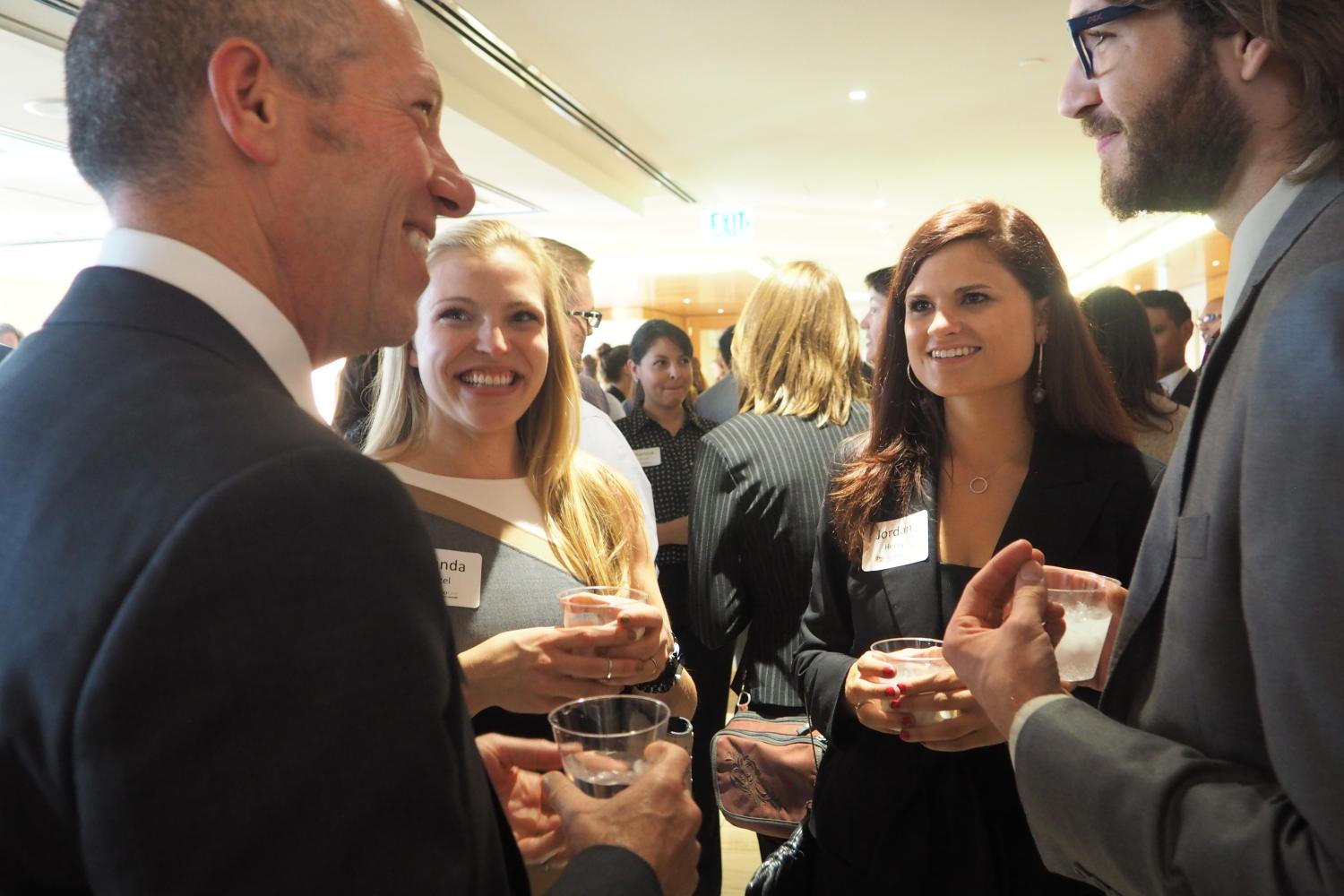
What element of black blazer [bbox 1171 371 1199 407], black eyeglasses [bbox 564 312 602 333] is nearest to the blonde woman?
black eyeglasses [bbox 564 312 602 333]

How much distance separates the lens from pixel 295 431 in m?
0.66

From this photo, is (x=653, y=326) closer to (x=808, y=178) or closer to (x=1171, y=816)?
(x=1171, y=816)

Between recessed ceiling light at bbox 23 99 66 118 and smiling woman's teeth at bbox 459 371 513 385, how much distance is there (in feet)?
18.8

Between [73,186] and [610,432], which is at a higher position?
[73,186]

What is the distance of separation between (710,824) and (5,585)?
8.07 feet

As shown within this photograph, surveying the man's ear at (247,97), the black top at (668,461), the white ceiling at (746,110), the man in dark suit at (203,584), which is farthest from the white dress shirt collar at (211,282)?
the white ceiling at (746,110)

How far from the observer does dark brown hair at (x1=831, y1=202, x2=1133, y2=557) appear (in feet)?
6.31

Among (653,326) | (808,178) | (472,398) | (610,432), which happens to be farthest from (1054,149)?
(472,398)

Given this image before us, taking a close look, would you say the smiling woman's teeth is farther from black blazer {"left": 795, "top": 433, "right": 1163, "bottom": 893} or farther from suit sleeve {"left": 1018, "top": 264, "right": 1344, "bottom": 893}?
suit sleeve {"left": 1018, "top": 264, "right": 1344, "bottom": 893}

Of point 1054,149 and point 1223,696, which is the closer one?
point 1223,696

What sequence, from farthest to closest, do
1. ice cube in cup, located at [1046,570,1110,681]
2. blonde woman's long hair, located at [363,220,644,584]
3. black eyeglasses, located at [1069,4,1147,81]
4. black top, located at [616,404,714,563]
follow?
1. black top, located at [616,404,714,563]
2. blonde woman's long hair, located at [363,220,644,584]
3. ice cube in cup, located at [1046,570,1110,681]
4. black eyeglasses, located at [1069,4,1147,81]

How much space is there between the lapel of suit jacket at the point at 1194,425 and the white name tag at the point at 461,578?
42.1 inches

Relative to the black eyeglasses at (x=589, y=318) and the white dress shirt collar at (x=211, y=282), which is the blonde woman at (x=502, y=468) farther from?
the black eyeglasses at (x=589, y=318)

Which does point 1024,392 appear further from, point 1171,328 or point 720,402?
point 1171,328
